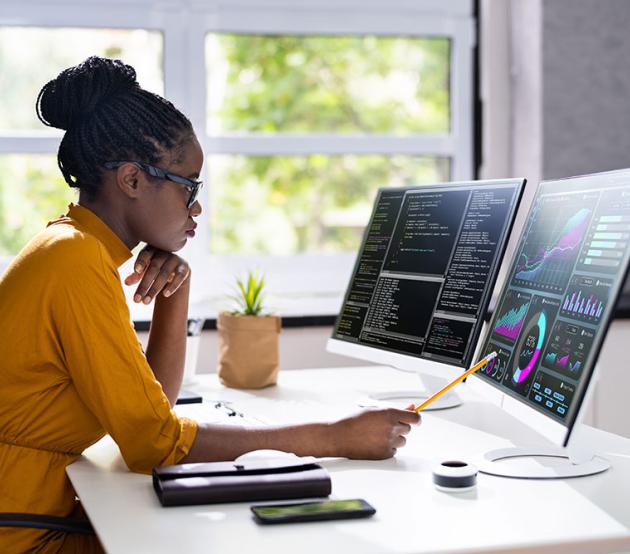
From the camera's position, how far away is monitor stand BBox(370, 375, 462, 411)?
73.3 inches

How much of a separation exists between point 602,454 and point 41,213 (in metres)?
2.08

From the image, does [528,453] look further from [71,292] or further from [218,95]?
[218,95]

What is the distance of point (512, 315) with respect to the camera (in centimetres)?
151

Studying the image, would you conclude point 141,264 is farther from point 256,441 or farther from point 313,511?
point 313,511

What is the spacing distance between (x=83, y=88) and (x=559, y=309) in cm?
83

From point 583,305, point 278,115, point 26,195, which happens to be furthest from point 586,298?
point 278,115

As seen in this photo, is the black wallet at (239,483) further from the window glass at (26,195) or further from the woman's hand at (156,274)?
the window glass at (26,195)

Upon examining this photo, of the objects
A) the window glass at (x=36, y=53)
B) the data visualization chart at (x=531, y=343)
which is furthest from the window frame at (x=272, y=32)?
the data visualization chart at (x=531, y=343)

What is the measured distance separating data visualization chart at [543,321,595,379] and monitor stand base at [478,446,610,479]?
0.40ft

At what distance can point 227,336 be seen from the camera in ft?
7.16

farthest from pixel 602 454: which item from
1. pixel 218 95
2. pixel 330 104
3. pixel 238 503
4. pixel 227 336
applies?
pixel 330 104

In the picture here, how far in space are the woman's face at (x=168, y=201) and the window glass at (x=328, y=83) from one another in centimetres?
149

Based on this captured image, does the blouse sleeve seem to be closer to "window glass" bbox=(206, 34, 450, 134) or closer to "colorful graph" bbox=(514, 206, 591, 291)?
"colorful graph" bbox=(514, 206, 591, 291)

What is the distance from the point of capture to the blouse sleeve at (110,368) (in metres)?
1.31
